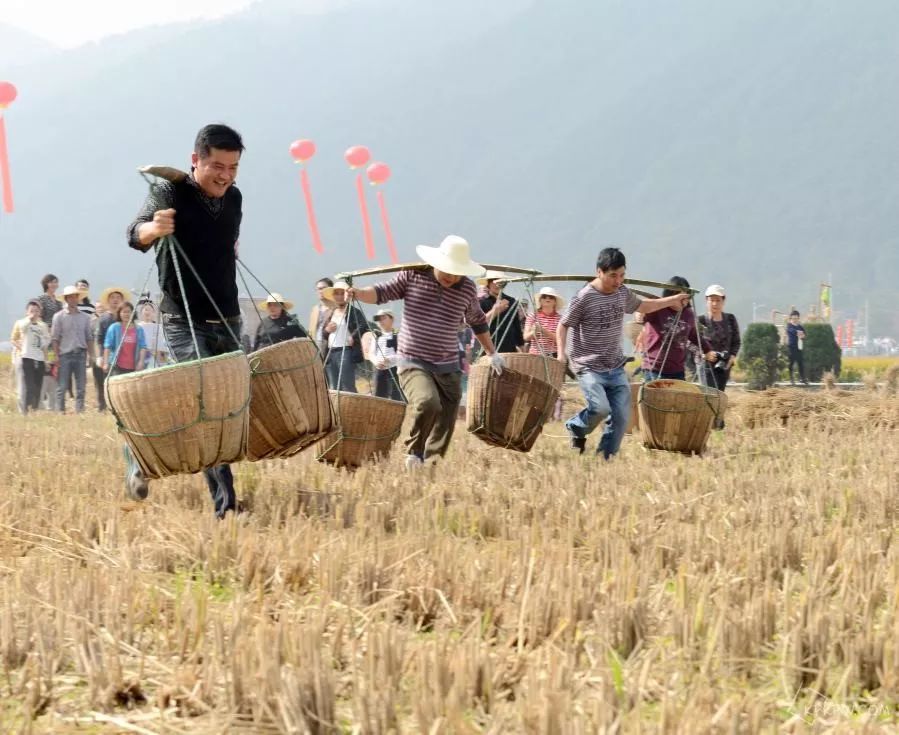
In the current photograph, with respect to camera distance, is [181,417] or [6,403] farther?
[6,403]

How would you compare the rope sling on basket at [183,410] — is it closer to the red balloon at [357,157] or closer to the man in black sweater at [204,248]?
the man in black sweater at [204,248]

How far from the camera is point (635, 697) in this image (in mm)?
2504

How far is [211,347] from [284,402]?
451 millimetres

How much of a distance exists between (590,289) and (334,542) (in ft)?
14.0

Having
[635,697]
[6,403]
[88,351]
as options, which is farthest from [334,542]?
[6,403]

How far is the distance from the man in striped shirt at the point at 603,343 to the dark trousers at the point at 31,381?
827cm

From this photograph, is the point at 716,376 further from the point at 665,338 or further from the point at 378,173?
the point at 378,173

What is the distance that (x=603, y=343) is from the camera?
26.0ft

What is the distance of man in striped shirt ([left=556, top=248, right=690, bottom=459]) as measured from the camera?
25.6ft

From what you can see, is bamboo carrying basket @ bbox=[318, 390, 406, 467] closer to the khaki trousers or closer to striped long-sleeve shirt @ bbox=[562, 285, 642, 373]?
the khaki trousers

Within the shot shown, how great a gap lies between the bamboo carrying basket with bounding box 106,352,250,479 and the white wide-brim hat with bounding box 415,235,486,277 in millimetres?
2429

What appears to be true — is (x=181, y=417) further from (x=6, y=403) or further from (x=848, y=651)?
(x=6, y=403)

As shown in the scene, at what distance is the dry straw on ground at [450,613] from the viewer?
2.46 metres

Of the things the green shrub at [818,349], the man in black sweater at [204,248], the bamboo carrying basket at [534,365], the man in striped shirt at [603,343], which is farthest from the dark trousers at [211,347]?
the green shrub at [818,349]
